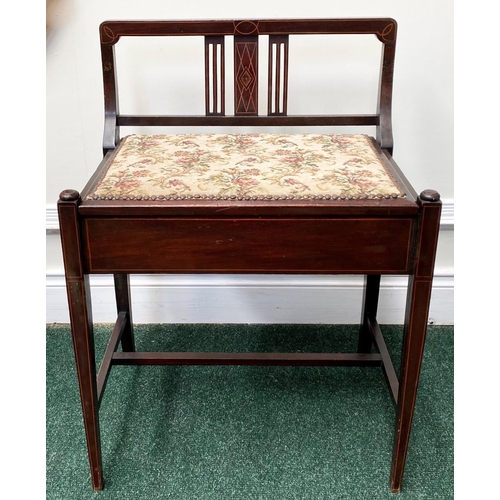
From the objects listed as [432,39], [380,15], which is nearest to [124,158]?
[380,15]

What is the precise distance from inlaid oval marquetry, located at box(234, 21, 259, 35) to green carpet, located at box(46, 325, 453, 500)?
0.92 meters

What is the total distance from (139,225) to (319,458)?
0.73 meters

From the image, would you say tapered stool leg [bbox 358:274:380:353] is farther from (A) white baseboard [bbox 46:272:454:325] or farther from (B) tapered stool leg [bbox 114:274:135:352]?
(B) tapered stool leg [bbox 114:274:135:352]

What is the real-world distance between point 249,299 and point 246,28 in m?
0.86

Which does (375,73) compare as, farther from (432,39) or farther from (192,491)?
(192,491)

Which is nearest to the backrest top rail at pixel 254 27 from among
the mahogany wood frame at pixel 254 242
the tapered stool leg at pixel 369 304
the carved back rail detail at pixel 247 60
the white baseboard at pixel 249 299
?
the carved back rail detail at pixel 247 60

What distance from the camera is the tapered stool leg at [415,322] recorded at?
3.72 feet

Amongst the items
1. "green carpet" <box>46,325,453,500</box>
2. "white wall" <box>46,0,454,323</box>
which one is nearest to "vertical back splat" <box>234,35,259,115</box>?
"white wall" <box>46,0,454,323</box>

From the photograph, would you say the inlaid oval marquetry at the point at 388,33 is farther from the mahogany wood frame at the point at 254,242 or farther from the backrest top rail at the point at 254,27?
the mahogany wood frame at the point at 254,242

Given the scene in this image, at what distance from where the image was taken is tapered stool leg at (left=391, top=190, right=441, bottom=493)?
113 centimetres

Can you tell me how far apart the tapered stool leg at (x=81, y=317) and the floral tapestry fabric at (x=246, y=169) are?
6cm

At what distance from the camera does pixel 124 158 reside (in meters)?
1.38

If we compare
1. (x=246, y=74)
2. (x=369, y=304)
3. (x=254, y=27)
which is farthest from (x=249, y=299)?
(x=254, y=27)

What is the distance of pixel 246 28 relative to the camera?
1.44 meters
